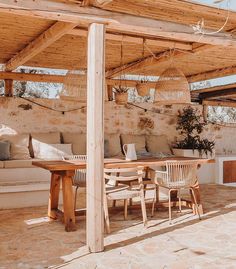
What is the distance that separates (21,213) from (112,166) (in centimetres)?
174

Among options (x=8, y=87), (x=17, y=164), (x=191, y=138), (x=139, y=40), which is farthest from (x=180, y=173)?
(x=8, y=87)

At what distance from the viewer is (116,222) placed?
507 centimetres

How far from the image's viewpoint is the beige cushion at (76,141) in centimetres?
780

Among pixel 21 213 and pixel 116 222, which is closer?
pixel 116 222

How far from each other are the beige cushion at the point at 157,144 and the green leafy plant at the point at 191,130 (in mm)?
375

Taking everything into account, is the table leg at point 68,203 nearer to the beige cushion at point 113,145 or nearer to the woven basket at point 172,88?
the woven basket at point 172,88

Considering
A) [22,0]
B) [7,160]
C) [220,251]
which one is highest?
[22,0]

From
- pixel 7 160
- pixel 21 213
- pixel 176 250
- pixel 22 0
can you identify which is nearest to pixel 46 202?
pixel 21 213

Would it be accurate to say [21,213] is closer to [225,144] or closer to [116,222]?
[116,222]

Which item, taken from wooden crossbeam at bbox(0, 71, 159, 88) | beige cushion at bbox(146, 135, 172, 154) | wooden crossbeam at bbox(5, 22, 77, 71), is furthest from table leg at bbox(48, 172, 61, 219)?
beige cushion at bbox(146, 135, 172, 154)

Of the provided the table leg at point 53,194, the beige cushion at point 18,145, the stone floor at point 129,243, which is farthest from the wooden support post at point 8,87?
the table leg at point 53,194

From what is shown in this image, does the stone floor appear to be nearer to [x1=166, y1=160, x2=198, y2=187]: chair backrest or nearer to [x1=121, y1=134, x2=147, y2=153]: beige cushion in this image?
[x1=166, y1=160, x2=198, y2=187]: chair backrest

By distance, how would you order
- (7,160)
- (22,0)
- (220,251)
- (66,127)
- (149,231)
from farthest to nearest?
1. (66,127)
2. (7,160)
3. (149,231)
4. (220,251)
5. (22,0)

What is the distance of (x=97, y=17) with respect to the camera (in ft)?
12.6
